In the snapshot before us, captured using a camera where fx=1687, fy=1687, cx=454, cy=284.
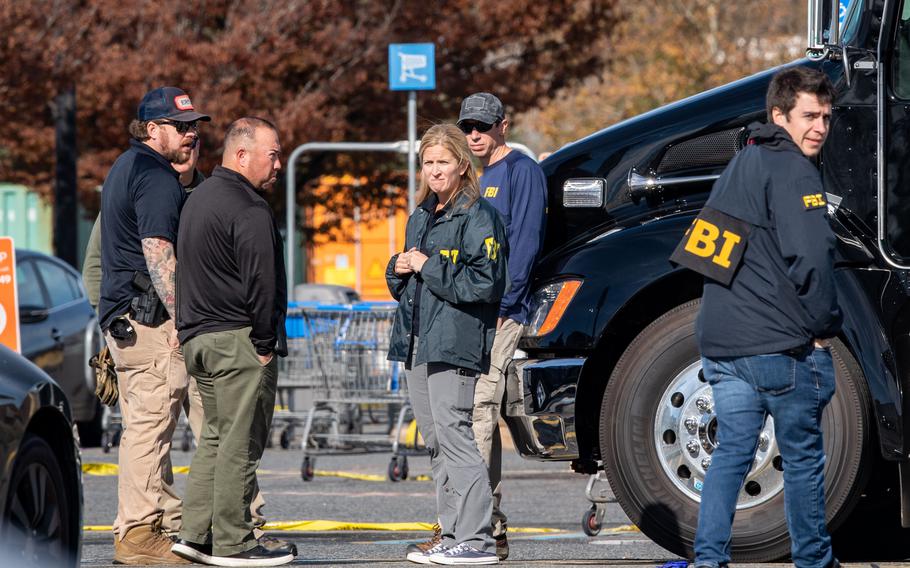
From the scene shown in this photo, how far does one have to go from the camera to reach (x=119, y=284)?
740 cm

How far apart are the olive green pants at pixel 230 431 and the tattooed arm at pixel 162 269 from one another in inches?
12.5

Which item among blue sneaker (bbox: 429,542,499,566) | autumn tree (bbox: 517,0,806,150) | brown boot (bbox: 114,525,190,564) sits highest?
autumn tree (bbox: 517,0,806,150)

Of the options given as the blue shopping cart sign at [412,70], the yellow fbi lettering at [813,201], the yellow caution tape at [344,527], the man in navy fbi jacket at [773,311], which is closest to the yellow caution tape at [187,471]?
the yellow caution tape at [344,527]

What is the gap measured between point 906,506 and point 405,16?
1673 cm

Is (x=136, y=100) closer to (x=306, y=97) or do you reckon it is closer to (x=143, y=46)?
(x=143, y=46)

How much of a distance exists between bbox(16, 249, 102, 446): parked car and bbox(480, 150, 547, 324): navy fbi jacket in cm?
791

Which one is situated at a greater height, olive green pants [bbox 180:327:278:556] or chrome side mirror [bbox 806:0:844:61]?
chrome side mirror [bbox 806:0:844:61]

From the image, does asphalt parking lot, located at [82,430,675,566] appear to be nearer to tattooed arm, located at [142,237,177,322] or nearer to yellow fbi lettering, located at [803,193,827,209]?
tattooed arm, located at [142,237,177,322]

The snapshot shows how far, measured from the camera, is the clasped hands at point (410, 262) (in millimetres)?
6875

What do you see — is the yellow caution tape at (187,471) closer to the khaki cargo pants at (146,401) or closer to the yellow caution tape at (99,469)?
the yellow caution tape at (99,469)

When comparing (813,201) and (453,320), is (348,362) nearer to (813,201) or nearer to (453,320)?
(453,320)

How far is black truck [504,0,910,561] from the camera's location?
6.86 metres

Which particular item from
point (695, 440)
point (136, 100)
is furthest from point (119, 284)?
point (136, 100)

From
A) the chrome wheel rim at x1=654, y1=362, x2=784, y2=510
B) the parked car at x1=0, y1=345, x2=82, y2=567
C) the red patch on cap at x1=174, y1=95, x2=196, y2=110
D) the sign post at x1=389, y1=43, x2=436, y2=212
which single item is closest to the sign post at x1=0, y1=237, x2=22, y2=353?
the sign post at x1=389, y1=43, x2=436, y2=212
